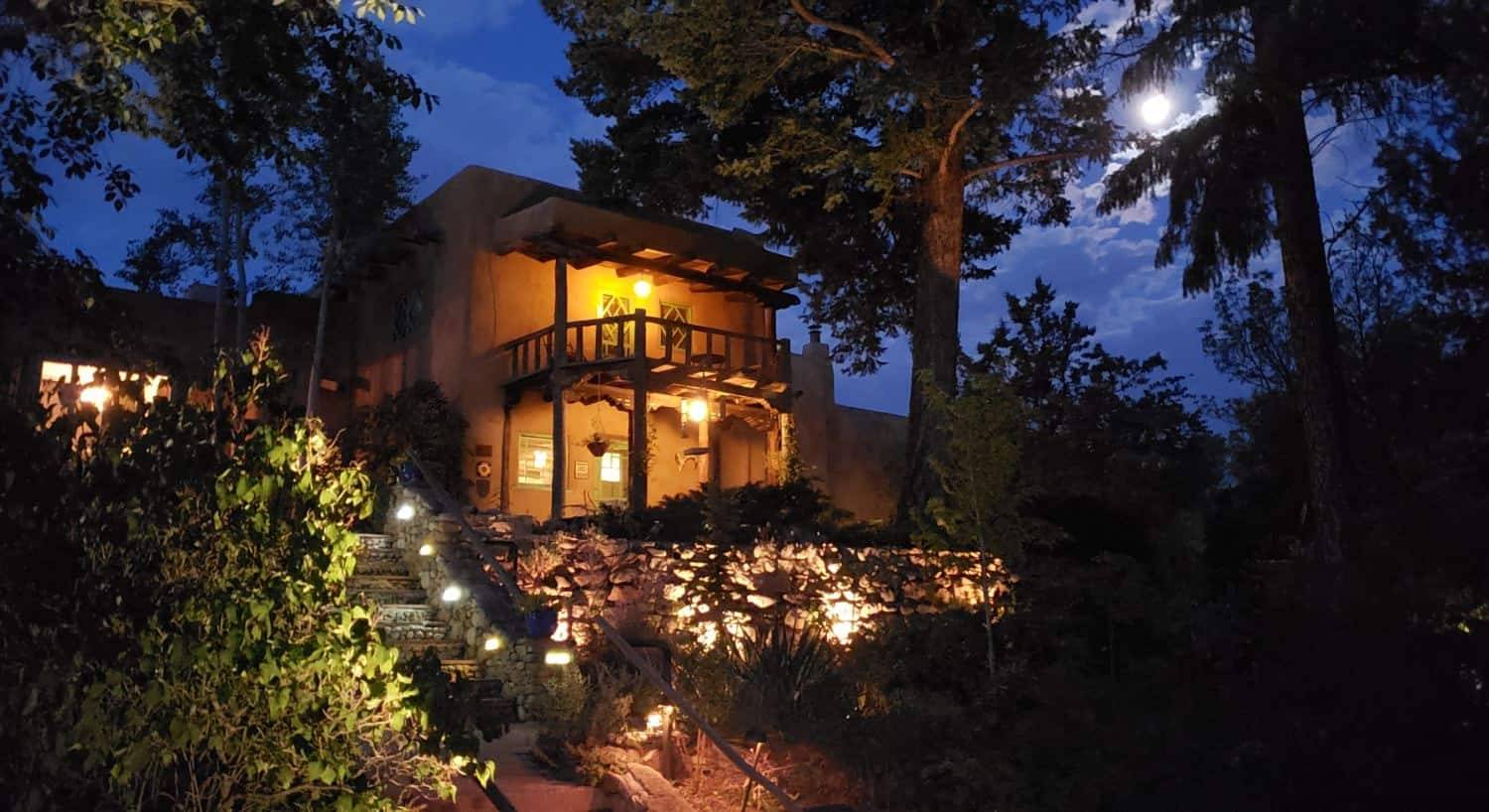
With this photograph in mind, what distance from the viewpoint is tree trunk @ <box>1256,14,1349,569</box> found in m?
12.6

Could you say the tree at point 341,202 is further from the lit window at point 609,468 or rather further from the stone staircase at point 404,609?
the stone staircase at point 404,609

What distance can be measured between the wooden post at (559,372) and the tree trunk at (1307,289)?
32.7 ft

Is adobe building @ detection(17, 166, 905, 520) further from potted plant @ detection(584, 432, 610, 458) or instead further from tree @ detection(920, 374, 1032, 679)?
tree @ detection(920, 374, 1032, 679)

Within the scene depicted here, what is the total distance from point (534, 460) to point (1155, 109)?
11089mm

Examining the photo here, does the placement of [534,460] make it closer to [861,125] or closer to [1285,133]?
[861,125]

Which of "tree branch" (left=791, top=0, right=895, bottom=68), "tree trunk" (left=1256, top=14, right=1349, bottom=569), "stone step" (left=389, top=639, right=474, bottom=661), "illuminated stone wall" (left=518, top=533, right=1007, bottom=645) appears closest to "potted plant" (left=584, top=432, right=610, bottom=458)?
"tree branch" (left=791, top=0, right=895, bottom=68)

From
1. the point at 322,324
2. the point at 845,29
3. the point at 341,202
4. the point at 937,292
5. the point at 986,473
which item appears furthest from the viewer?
the point at 341,202

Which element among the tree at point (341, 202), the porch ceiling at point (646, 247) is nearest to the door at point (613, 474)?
the porch ceiling at point (646, 247)

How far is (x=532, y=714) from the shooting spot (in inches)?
323

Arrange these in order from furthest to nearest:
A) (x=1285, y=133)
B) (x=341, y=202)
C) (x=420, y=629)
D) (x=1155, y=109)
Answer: (x=341, y=202) < (x=1155, y=109) < (x=1285, y=133) < (x=420, y=629)

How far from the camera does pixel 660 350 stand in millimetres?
19828

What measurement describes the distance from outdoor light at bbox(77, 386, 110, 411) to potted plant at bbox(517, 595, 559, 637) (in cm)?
453

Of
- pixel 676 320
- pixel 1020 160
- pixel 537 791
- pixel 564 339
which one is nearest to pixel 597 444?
pixel 564 339

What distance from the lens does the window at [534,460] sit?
18.9 metres
